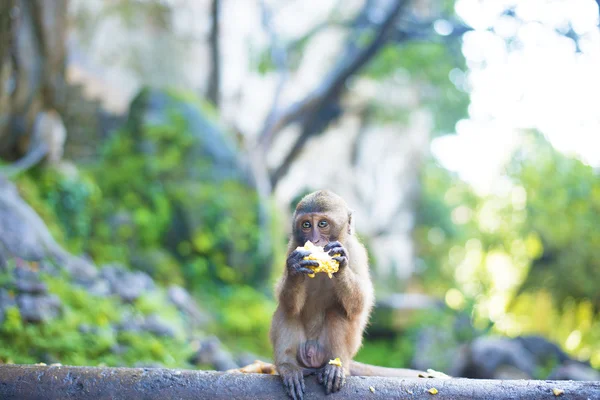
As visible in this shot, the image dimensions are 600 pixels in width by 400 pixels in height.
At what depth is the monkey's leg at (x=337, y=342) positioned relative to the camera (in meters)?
4.02

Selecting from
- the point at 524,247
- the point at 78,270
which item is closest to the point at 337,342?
the point at 78,270

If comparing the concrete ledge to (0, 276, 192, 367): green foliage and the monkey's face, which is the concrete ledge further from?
(0, 276, 192, 367): green foliage

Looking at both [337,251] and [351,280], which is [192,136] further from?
[337,251]

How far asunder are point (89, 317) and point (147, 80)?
522 inches

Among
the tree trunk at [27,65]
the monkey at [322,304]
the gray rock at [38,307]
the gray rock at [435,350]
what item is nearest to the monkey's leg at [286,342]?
the monkey at [322,304]

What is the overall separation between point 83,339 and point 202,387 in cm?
413

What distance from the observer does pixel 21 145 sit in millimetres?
11242

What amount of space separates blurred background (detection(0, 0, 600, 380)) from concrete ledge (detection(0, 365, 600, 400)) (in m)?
2.98

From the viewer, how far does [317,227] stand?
4402mm

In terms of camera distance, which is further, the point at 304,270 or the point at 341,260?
the point at 341,260

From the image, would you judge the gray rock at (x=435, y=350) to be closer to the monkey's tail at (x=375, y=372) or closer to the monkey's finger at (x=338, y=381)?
the monkey's tail at (x=375, y=372)

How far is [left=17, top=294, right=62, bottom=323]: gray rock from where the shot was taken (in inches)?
284

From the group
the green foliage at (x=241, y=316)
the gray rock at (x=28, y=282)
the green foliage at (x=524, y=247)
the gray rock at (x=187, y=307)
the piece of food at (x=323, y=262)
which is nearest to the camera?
the piece of food at (x=323, y=262)

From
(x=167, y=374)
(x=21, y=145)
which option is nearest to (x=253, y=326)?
(x=21, y=145)
